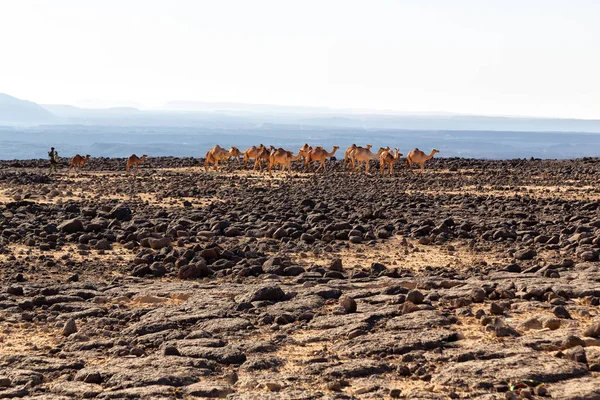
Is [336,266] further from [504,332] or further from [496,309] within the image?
[504,332]

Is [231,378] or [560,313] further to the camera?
[560,313]

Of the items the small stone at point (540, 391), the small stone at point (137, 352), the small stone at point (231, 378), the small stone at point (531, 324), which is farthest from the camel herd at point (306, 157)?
the small stone at point (540, 391)

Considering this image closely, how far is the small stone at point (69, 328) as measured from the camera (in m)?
10.7

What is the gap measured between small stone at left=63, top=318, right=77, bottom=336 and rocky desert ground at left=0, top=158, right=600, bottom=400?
2 centimetres

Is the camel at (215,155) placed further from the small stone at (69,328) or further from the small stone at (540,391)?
the small stone at (540,391)

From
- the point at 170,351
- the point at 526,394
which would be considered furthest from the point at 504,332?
the point at 170,351

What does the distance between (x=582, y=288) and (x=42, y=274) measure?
878 cm

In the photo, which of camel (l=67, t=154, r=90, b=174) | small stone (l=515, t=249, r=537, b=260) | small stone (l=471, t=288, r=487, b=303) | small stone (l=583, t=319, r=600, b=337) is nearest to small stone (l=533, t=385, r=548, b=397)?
small stone (l=583, t=319, r=600, b=337)

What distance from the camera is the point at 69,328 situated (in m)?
10.7

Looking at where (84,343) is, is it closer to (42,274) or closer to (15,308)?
(15,308)

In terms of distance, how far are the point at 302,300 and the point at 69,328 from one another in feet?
9.97

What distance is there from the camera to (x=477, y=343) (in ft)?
29.9

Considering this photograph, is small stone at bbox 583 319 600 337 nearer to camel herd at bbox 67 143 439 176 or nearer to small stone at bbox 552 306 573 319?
small stone at bbox 552 306 573 319

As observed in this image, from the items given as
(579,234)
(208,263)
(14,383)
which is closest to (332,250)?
(208,263)
